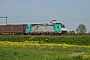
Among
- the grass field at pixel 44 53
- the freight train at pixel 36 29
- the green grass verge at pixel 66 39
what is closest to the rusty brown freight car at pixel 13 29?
the freight train at pixel 36 29

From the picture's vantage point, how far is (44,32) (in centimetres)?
5644

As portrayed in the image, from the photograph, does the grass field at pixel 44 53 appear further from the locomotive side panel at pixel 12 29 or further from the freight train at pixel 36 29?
the locomotive side panel at pixel 12 29

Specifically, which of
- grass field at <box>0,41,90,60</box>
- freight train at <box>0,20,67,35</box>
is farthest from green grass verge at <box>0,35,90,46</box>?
grass field at <box>0,41,90,60</box>

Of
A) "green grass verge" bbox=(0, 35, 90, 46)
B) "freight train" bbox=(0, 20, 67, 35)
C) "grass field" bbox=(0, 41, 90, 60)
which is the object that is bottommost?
"grass field" bbox=(0, 41, 90, 60)

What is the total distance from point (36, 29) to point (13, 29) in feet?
23.5

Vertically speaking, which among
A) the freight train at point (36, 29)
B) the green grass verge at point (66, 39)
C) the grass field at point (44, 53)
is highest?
the freight train at point (36, 29)

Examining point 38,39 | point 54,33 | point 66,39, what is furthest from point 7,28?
point 66,39

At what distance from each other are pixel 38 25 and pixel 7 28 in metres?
9.15

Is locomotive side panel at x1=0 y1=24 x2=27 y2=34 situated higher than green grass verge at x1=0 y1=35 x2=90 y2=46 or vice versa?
locomotive side panel at x1=0 y1=24 x2=27 y2=34

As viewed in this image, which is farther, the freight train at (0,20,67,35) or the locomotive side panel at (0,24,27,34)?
the locomotive side panel at (0,24,27,34)

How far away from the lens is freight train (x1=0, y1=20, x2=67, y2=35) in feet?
180

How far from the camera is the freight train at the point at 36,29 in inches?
2162

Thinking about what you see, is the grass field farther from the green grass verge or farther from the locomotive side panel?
the locomotive side panel

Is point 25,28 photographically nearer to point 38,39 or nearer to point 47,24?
point 47,24
